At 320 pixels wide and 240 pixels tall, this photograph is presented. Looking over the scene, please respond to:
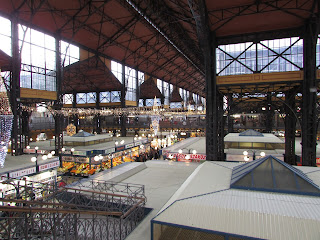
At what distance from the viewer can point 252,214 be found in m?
5.40

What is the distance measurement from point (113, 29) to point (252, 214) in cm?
2378

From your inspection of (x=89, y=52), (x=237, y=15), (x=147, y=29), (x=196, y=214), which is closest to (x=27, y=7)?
(x=89, y=52)

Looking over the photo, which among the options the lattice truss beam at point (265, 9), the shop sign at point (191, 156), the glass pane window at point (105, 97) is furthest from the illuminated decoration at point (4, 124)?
the glass pane window at point (105, 97)

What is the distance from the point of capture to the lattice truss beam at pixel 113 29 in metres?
18.6

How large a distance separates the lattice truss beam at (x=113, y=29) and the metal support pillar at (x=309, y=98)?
11.9 meters

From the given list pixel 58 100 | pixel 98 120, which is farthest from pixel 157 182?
pixel 98 120

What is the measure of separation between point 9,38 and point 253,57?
19248 mm

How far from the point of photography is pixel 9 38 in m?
17.2

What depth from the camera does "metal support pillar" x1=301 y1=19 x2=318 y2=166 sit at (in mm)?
12305

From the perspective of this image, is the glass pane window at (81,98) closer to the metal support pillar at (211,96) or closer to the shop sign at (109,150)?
the shop sign at (109,150)

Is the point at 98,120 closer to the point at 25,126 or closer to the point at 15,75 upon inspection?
the point at 25,126

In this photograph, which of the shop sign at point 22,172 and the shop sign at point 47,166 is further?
the shop sign at point 47,166

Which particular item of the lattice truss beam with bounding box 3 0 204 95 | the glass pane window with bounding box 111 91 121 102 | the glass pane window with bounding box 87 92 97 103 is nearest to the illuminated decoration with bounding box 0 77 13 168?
the lattice truss beam with bounding box 3 0 204 95

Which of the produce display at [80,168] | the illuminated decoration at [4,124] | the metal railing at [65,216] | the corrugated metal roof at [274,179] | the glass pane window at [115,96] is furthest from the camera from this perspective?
the glass pane window at [115,96]
